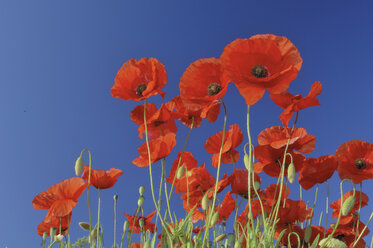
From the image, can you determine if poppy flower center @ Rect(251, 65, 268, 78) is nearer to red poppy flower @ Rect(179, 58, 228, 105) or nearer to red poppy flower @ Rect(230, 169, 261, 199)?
red poppy flower @ Rect(179, 58, 228, 105)

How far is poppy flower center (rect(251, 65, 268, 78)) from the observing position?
1.79m

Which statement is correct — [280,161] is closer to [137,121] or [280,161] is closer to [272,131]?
[272,131]

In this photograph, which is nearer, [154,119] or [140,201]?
[154,119]

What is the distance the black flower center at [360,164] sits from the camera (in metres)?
2.27

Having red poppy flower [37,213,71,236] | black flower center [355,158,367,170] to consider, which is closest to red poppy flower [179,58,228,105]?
black flower center [355,158,367,170]

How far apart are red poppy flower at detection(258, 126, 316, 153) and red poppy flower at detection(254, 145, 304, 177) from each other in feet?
0.15

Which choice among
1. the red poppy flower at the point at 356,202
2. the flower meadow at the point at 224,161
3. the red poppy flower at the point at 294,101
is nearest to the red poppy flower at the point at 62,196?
the flower meadow at the point at 224,161

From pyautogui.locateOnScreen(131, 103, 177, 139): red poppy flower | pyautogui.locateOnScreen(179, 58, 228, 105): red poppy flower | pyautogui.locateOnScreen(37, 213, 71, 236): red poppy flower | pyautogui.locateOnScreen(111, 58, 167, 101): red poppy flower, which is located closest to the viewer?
pyautogui.locateOnScreen(179, 58, 228, 105): red poppy flower

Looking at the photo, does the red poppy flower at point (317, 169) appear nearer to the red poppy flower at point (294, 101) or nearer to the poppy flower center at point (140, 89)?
the red poppy flower at point (294, 101)

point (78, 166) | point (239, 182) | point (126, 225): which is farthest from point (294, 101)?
point (126, 225)

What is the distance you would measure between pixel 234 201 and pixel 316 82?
3.02ft

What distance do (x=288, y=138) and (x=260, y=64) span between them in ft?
1.71

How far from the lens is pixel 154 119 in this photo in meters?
2.20

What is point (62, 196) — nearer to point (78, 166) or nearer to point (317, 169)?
point (78, 166)
